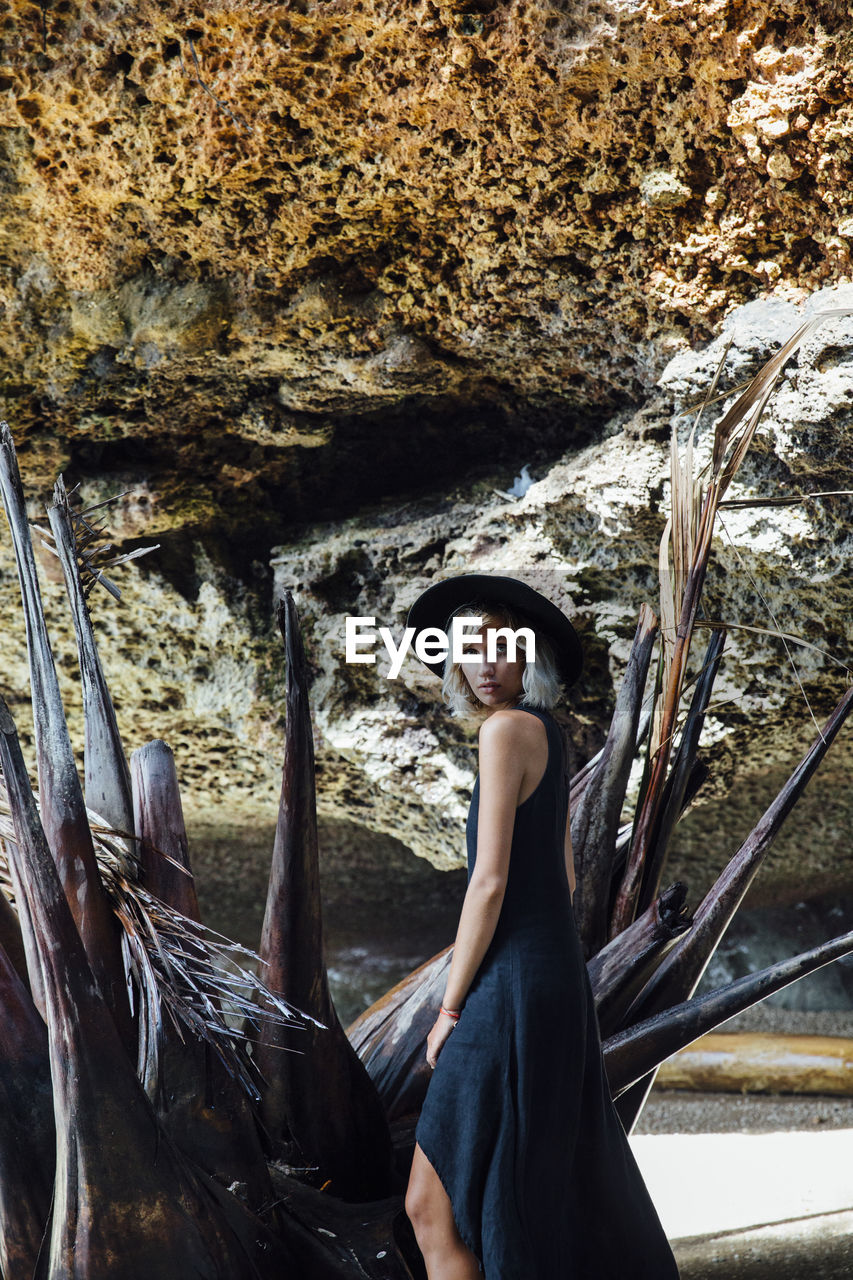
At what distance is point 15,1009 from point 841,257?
2130mm

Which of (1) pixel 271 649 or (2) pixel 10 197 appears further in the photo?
(1) pixel 271 649

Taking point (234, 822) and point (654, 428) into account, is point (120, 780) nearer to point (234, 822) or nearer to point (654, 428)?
point (654, 428)

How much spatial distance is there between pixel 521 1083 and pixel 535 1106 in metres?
0.04

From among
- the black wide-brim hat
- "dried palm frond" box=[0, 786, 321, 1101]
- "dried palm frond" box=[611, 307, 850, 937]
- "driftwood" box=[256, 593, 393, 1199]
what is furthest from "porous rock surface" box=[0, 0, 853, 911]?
"dried palm frond" box=[0, 786, 321, 1101]

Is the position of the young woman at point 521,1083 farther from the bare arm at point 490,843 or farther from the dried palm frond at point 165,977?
the dried palm frond at point 165,977

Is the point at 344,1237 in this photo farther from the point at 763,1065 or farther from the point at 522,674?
the point at 763,1065

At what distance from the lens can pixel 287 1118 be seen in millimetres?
Result: 1688

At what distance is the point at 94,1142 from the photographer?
1340 mm

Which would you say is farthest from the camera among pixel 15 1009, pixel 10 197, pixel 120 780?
pixel 10 197

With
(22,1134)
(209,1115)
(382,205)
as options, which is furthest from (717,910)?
(382,205)

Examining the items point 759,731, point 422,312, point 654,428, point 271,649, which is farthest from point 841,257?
point 271,649

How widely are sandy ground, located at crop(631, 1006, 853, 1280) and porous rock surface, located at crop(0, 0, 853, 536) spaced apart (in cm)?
198

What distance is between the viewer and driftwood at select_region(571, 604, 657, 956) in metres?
2.00

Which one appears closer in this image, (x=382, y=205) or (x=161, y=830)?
(x=161, y=830)
